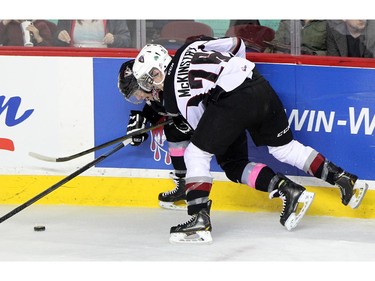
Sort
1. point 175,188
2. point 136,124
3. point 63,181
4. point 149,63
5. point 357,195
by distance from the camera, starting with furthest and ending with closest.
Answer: point 175,188 < point 136,124 < point 63,181 < point 357,195 < point 149,63

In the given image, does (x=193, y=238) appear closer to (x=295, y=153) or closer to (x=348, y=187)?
(x=295, y=153)

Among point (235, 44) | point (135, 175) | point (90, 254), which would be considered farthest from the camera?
point (135, 175)

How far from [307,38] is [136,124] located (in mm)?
1007

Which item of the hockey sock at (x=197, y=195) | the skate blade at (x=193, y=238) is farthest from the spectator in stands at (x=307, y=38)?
the skate blade at (x=193, y=238)

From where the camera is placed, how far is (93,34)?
6367mm

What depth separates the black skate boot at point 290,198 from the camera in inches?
224

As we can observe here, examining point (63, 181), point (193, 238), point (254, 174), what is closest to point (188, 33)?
point (254, 174)

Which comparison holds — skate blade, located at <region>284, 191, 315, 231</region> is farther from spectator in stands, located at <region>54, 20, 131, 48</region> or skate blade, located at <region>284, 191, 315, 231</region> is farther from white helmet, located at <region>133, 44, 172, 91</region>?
spectator in stands, located at <region>54, 20, 131, 48</region>

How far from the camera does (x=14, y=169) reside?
6383 millimetres

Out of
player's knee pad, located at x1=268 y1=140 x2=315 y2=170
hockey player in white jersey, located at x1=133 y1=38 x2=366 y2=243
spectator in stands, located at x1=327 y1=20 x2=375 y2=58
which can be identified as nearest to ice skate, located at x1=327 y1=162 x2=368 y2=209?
hockey player in white jersey, located at x1=133 y1=38 x2=366 y2=243

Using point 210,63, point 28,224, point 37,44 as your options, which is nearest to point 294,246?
point 210,63

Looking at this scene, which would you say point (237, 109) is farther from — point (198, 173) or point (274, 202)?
point (274, 202)

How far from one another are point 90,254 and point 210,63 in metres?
1.07

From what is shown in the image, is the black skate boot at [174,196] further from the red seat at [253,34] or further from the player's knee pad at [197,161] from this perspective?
the red seat at [253,34]
